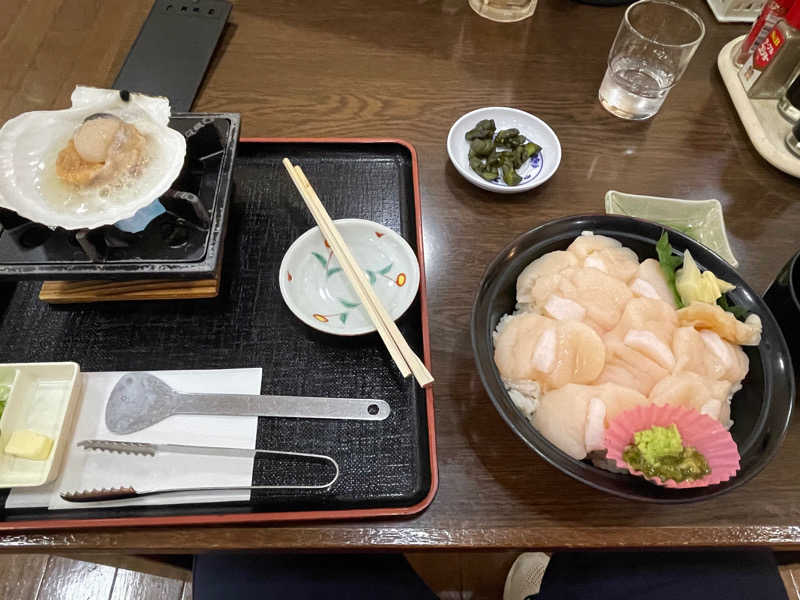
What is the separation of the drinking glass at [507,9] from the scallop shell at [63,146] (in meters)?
1.20

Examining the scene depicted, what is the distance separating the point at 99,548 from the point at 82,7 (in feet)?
7.65

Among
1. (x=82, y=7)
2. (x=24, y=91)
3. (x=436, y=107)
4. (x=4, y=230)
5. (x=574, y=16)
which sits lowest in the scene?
(x=24, y=91)

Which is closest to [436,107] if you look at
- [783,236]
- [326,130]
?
[326,130]

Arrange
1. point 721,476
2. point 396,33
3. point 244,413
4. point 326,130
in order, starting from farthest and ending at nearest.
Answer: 1. point 396,33
2. point 326,130
3. point 244,413
4. point 721,476

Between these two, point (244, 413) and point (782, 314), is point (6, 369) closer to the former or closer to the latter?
point (244, 413)

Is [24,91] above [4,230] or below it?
below

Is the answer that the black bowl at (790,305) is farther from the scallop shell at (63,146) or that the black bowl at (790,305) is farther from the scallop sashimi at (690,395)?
the scallop shell at (63,146)

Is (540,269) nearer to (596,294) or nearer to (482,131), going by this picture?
(596,294)

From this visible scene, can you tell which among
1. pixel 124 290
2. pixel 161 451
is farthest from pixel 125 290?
pixel 161 451

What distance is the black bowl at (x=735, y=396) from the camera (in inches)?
34.2

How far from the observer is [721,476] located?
84 cm

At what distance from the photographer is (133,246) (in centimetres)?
113

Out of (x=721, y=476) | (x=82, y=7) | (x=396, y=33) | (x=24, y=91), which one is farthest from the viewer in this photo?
(x=82, y=7)

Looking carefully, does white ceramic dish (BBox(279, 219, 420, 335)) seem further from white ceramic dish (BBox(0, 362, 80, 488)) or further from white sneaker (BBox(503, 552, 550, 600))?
white sneaker (BBox(503, 552, 550, 600))
